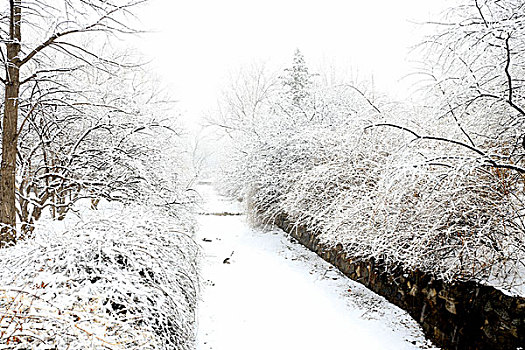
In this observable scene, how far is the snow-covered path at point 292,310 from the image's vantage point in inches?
155

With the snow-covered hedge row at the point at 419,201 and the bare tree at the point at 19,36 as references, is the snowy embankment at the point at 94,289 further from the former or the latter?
the snow-covered hedge row at the point at 419,201

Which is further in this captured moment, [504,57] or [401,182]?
[401,182]

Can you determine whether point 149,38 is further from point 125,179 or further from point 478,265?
Answer: point 478,265

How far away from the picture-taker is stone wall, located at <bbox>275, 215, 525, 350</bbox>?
290cm

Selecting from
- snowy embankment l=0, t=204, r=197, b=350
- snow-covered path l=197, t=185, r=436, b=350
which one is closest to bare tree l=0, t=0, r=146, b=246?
snowy embankment l=0, t=204, r=197, b=350

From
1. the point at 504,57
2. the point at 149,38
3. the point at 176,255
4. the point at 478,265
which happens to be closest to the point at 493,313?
the point at 478,265

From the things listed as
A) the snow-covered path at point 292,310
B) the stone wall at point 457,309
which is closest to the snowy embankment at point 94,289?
the snow-covered path at point 292,310

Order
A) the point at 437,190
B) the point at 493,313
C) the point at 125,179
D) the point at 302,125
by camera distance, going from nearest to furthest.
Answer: the point at 493,313 → the point at 437,190 → the point at 125,179 → the point at 302,125

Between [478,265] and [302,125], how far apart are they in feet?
21.7

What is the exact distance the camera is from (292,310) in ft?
15.8

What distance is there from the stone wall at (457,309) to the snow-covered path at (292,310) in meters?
0.20

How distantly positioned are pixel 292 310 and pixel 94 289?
10.8 ft

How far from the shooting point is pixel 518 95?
10.3 ft

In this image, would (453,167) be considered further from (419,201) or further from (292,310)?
(292,310)
